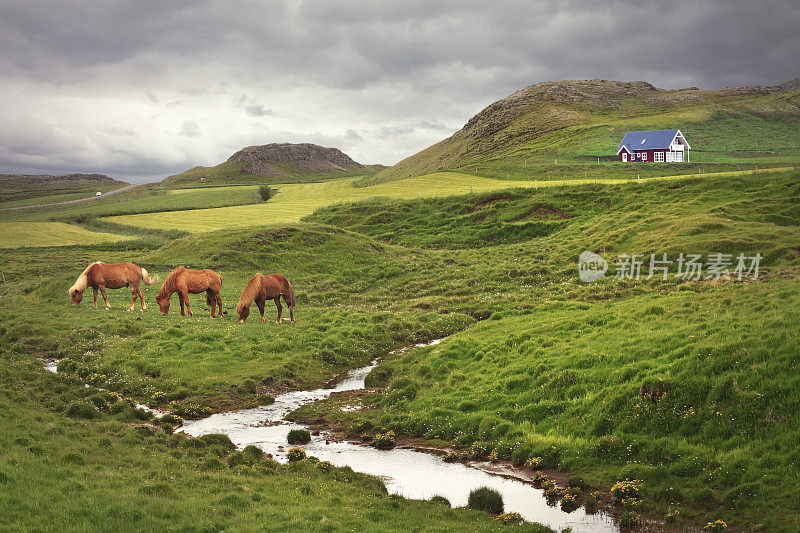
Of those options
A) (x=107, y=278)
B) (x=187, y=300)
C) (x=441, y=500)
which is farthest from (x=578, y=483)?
(x=107, y=278)

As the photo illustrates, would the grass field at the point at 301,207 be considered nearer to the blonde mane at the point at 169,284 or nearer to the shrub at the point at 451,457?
the blonde mane at the point at 169,284

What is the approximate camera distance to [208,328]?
106ft

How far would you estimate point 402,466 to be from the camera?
18.3 meters

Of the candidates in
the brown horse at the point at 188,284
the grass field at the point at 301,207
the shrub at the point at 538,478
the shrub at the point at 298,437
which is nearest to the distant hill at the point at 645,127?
the grass field at the point at 301,207

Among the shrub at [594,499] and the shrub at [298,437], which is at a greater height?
the shrub at [594,499]

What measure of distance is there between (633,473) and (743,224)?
33.5 m

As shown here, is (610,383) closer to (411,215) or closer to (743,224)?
(743,224)

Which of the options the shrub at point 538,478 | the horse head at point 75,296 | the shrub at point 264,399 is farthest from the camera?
the horse head at point 75,296

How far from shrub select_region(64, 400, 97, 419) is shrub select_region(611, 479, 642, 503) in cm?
1844

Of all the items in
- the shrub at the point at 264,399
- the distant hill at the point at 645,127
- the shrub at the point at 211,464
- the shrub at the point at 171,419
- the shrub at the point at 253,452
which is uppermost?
the distant hill at the point at 645,127

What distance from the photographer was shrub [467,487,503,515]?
48.0ft

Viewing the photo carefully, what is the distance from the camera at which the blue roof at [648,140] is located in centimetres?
11362

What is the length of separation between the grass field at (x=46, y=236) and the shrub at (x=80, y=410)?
77.2m

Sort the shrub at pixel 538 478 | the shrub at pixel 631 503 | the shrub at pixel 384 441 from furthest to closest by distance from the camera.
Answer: the shrub at pixel 384 441 → the shrub at pixel 538 478 → the shrub at pixel 631 503
